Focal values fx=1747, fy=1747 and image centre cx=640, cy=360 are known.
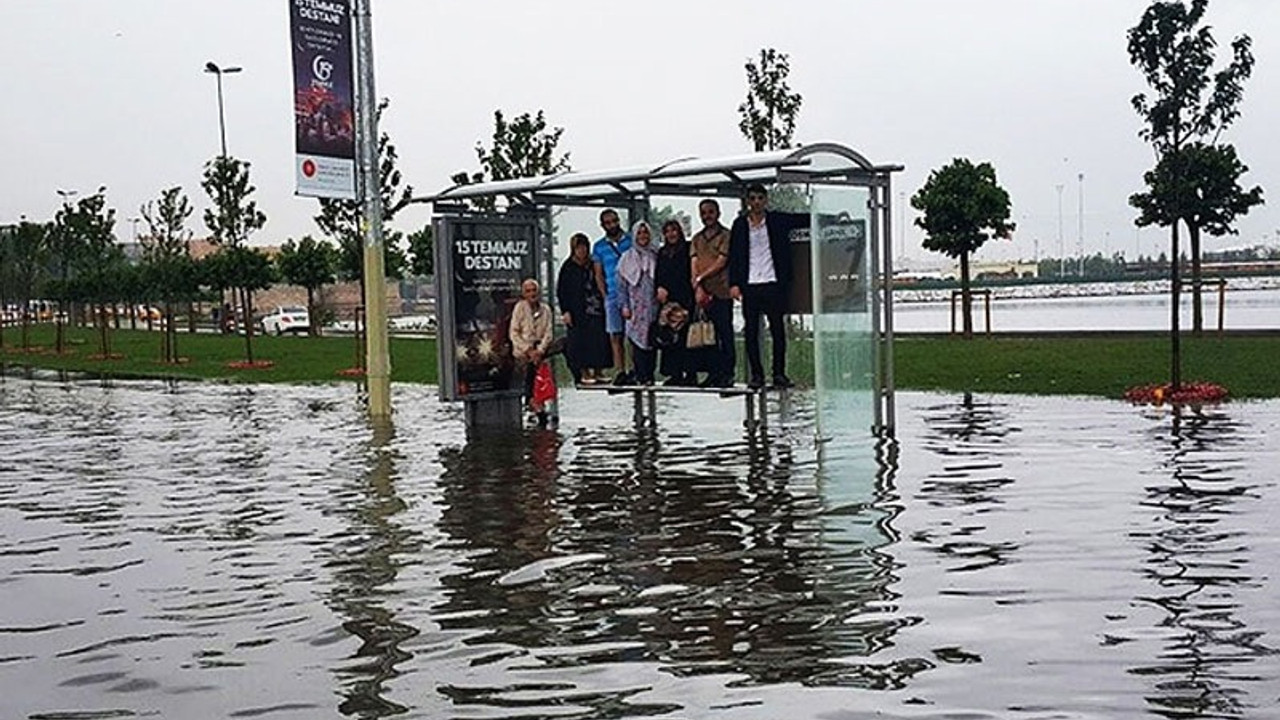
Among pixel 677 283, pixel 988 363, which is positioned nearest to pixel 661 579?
pixel 677 283

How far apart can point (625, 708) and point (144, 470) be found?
11.2 m

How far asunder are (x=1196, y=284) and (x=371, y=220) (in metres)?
18.9

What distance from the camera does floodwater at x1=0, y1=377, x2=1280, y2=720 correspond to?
7133 millimetres

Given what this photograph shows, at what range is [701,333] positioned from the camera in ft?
60.6

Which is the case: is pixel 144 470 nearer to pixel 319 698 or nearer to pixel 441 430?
pixel 441 430

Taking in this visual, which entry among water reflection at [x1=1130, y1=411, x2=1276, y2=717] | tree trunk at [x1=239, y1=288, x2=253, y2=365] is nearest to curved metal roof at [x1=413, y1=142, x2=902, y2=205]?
water reflection at [x1=1130, y1=411, x2=1276, y2=717]

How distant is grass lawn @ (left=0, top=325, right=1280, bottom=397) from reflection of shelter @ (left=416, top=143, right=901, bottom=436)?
779 mm

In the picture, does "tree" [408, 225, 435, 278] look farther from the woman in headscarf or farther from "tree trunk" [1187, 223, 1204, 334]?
the woman in headscarf

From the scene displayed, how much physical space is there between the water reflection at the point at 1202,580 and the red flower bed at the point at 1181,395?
14.8 ft

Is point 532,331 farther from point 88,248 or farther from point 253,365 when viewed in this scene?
point 88,248

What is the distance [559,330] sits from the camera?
20.3 meters

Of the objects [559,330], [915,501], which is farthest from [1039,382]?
[915,501]

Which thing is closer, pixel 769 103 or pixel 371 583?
pixel 371 583

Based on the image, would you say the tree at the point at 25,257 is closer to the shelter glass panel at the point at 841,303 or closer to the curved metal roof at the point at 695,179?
the curved metal roof at the point at 695,179
